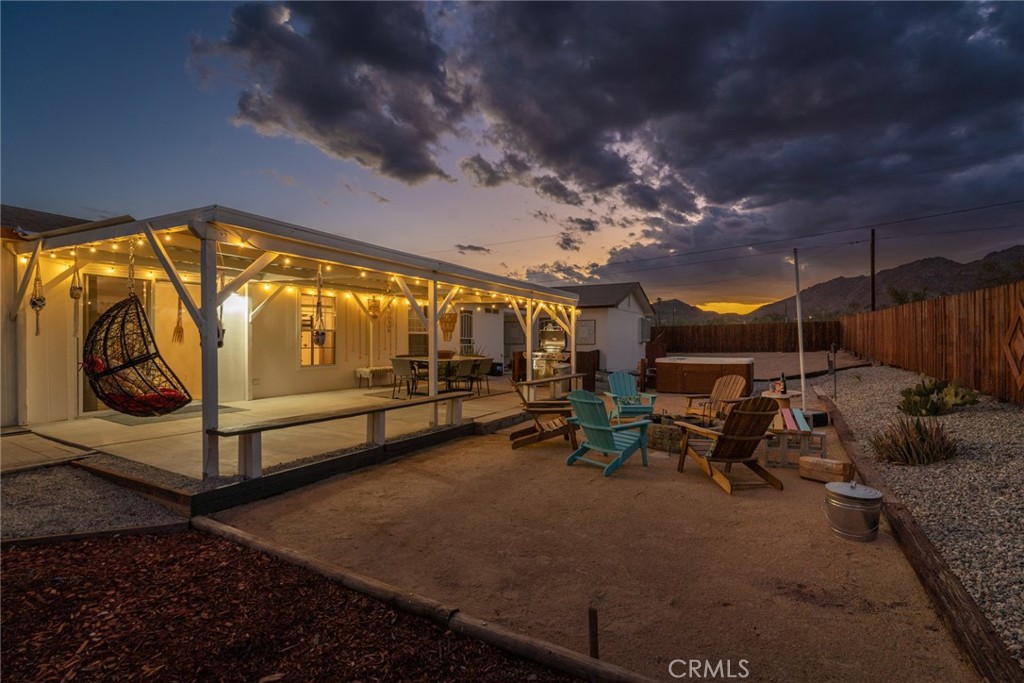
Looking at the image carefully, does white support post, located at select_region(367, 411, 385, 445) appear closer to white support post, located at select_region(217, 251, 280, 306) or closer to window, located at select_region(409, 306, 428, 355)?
white support post, located at select_region(217, 251, 280, 306)

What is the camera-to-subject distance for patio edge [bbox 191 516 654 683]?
189 cm

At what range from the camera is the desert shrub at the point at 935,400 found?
6090 mm

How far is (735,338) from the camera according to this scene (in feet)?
80.0

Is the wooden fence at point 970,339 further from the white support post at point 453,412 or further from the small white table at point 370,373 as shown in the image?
the small white table at point 370,373

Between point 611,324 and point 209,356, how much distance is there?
48.2 feet

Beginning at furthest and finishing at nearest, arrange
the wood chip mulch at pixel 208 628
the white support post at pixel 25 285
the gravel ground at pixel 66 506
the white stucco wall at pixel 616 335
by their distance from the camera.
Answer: the white stucco wall at pixel 616 335
the white support post at pixel 25 285
the gravel ground at pixel 66 506
the wood chip mulch at pixel 208 628

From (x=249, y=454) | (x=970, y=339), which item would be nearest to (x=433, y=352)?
(x=249, y=454)

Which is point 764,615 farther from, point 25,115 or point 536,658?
point 25,115

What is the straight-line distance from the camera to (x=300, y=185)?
1289cm

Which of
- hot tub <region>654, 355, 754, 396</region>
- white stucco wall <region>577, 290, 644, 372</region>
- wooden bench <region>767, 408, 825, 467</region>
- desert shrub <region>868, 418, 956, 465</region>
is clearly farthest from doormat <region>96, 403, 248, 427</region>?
white stucco wall <region>577, 290, 644, 372</region>

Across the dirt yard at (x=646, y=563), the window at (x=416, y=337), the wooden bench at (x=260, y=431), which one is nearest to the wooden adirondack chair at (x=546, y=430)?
the dirt yard at (x=646, y=563)

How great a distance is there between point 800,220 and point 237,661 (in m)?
28.9

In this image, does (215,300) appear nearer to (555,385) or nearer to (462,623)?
(462,623)

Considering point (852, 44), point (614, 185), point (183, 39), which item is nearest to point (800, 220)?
point (614, 185)
